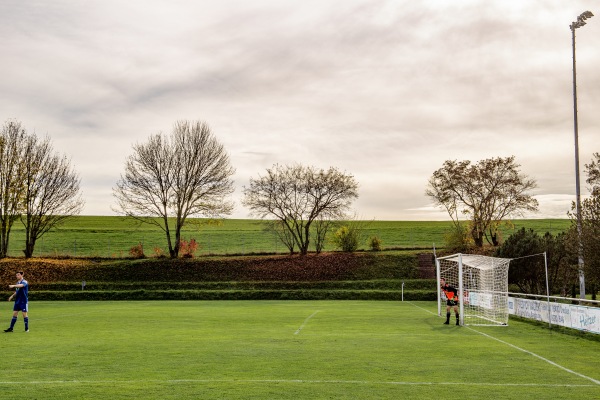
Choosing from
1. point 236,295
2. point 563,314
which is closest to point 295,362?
point 563,314

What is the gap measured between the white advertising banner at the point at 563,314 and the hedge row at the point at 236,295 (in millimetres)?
21291

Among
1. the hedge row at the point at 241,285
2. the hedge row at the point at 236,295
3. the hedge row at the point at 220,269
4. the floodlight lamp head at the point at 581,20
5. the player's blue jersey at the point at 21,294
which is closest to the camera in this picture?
the player's blue jersey at the point at 21,294

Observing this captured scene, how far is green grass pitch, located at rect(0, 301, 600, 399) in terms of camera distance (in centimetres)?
1236

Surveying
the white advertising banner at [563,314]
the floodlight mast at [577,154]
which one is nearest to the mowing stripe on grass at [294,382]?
the white advertising banner at [563,314]

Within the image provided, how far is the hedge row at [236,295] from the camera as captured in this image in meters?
54.9

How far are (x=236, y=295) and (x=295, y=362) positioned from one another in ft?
131

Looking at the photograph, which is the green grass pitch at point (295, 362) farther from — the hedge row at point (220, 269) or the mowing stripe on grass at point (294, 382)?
the hedge row at point (220, 269)

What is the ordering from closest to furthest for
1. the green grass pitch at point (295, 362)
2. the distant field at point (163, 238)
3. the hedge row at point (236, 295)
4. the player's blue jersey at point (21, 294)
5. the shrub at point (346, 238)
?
the green grass pitch at point (295, 362) → the player's blue jersey at point (21, 294) → the hedge row at point (236, 295) → the shrub at point (346, 238) → the distant field at point (163, 238)

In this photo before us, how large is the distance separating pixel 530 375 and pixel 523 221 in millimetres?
131807

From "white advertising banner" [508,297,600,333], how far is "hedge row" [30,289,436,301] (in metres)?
21.3

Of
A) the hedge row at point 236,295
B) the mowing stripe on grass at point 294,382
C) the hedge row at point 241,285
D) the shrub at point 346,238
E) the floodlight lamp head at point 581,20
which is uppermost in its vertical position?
the floodlight lamp head at point 581,20

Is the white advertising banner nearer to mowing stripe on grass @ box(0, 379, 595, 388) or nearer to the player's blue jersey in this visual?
mowing stripe on grass @ box(0, 379, 595, 388)

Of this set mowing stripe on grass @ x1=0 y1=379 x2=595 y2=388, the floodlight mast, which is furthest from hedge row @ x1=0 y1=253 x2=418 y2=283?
mowing stripe on grass @ x1=0 y1=379 x2=595 y2=388

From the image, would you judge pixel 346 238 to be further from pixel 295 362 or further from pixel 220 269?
pixel 295 362
